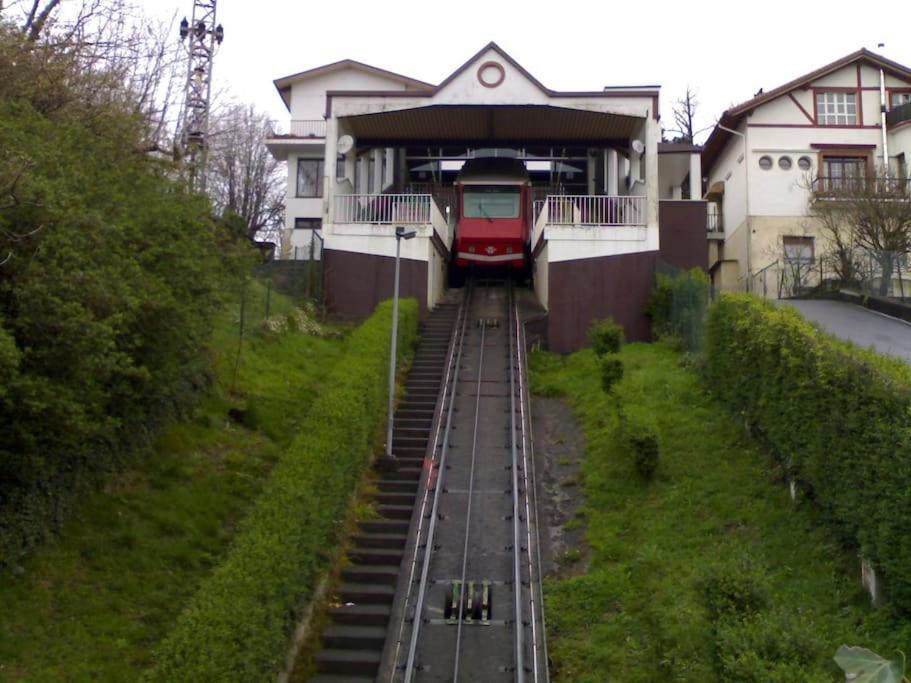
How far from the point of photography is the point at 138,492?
1279 centimetres

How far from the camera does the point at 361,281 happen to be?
81.7 feet

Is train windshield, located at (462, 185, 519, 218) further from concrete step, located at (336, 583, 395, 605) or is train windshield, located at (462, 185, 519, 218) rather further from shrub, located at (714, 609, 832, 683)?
shrub, located at (714, 609, 832, 683)

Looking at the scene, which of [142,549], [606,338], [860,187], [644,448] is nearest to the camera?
[142,549]

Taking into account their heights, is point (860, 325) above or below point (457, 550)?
above

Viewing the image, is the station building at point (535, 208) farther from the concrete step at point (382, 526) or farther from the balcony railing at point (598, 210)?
the concrete step at point (382, 526)

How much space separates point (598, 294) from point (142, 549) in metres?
15.0

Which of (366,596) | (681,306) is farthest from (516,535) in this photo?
(681,306)

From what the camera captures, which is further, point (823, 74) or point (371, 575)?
point (823, 74)

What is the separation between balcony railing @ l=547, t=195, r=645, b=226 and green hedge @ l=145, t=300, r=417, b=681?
390 inches

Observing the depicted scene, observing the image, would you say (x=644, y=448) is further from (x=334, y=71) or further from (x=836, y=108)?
(x=334, y=71)

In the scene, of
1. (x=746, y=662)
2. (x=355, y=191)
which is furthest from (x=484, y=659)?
(x=355, y=191)

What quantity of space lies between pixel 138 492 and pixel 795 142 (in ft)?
88.0

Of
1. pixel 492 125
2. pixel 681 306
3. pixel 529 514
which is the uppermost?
pixel 492 125

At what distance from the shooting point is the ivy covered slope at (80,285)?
951 centimetres
